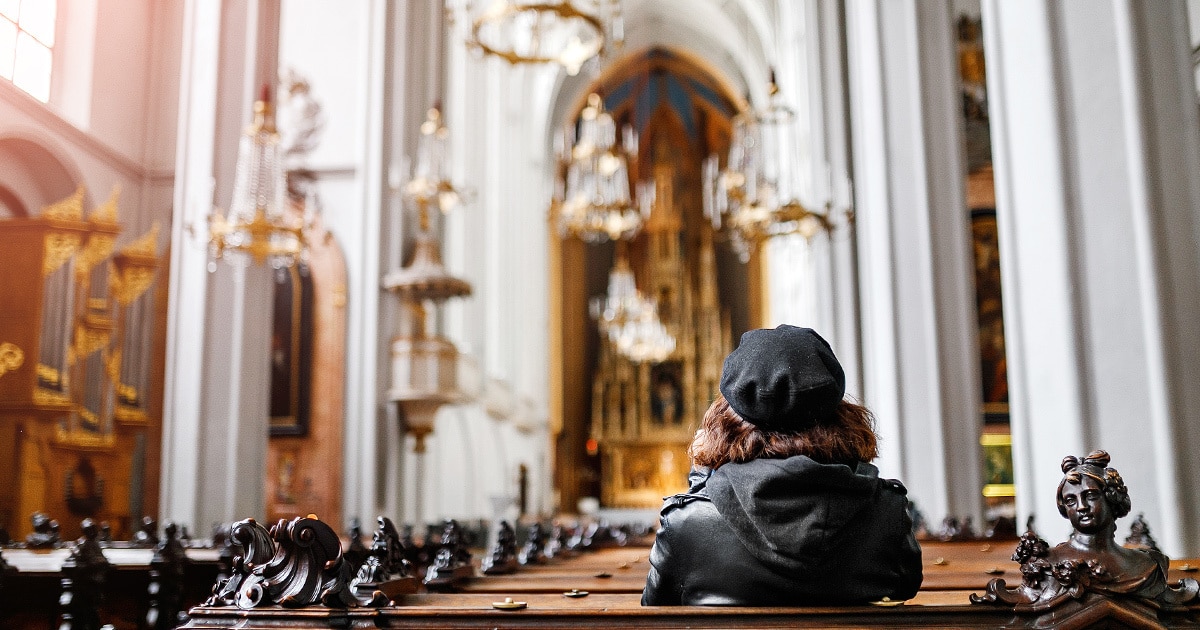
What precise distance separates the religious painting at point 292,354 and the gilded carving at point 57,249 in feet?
15.2

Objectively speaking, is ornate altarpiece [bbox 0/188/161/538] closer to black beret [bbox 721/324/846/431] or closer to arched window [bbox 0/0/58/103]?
arched window [bbox 0/0/58/103]

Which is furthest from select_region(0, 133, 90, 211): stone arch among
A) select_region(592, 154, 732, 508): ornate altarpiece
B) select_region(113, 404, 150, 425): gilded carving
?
select_region(592, 154, 732, 508): ornate altarpiece

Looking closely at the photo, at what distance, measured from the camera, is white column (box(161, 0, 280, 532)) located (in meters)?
7.79

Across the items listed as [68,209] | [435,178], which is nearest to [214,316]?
[68,209]

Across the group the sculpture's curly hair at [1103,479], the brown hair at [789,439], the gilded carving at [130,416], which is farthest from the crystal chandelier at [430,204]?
the sculpture's curly hair at [1103,479]

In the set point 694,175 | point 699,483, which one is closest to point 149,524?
point 699,483

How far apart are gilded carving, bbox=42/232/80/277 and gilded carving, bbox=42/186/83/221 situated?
11 cm

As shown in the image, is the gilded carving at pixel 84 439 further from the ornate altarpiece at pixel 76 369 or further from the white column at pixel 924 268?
the white column at pixel 924 268

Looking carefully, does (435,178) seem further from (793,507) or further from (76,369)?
(793,507)

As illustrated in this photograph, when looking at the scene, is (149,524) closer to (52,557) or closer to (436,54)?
(52,557)

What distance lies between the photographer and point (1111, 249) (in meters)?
4.45

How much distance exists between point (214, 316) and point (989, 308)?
7709 millimetres

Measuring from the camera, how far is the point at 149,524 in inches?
231

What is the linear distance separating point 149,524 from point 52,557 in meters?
0.96
